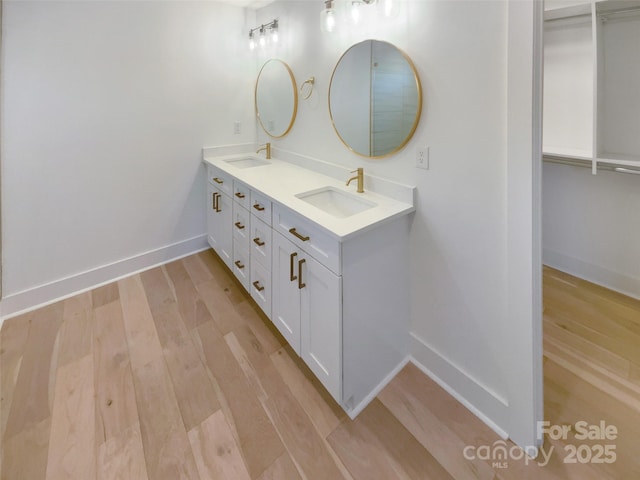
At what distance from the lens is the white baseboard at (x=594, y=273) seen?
2174 mm

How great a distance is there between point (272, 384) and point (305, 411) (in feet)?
0.78

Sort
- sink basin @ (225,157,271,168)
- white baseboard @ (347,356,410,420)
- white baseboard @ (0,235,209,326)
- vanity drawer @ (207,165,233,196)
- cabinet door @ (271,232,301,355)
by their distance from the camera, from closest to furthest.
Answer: white baseboard @ (347,356,410,420)
cabinet door @ (271,232,301,355)
white baseboard @ (0,235,209,326)
vanity drawer @ (207,165,233,196)
sink basin @ (225,157,271,168)

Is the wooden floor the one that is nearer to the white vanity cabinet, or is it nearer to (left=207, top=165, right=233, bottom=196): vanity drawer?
the white vanity cabinet

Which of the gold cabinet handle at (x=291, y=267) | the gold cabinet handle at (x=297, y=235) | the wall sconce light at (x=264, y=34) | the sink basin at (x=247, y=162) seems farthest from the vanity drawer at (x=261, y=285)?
the wall sconce light at (x=264, y=34)

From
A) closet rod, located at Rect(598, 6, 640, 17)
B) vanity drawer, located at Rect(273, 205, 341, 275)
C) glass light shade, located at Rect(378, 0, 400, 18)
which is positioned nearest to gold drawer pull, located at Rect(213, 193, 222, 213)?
vanity drawer, located at Rect(273, 205, 341, 275)

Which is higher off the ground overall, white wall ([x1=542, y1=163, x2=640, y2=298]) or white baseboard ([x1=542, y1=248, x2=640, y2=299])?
white wall ([x1=542, y1=163, x2=640, y2=298])

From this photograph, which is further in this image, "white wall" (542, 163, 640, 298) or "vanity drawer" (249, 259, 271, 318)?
"white wall" (542, 163, 640, 298)

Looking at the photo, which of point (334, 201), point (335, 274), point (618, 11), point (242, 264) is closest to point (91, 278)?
point (242, 264)

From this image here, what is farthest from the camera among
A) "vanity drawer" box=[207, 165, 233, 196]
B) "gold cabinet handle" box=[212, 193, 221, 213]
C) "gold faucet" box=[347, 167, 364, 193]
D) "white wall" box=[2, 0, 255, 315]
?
"gold cabinet handle" box=[212, 193, 221, 213]

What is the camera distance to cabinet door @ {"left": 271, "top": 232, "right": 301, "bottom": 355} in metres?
1.58

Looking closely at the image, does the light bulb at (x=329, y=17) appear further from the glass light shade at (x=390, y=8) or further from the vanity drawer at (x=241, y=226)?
the vanity drawer at (x=241, y=226)

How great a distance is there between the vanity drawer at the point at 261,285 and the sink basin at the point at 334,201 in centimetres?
51

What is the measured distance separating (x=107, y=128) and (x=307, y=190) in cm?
169

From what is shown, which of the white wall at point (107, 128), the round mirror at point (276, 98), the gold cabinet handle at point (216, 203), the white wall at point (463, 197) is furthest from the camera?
the gold cabinet handle at point (216, 203)
